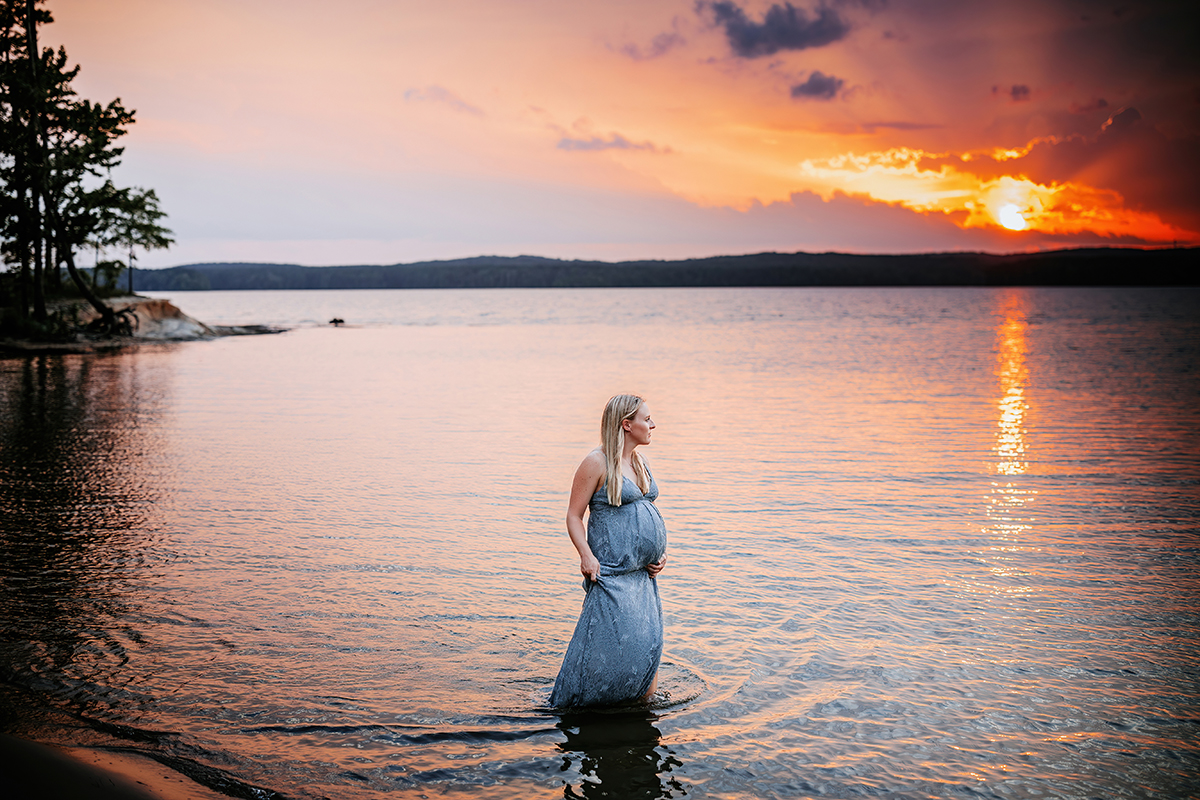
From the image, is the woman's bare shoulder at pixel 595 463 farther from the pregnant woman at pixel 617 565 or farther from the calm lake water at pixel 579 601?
the calm lake water at pixel 579 601

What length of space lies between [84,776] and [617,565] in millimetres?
3289

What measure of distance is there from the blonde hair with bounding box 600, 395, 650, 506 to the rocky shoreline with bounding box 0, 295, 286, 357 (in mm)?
41460

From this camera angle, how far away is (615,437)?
19.0 feet

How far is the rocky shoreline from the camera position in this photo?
4097cm

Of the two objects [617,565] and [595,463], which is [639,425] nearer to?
[595,463]

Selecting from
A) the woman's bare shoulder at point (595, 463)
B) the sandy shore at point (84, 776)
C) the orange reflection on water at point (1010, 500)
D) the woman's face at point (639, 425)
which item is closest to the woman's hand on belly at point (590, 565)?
the woman's bare shoulder at point (595, 463)

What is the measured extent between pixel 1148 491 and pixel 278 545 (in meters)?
12.5

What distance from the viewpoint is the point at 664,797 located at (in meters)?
5.24

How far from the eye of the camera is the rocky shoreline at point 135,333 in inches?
1613

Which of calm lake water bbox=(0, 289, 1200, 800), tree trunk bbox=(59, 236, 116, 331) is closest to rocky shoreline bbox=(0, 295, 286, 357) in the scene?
tree trunk bbox=(59, 236, 116, 331)

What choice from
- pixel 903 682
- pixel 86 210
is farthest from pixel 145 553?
pixel 86 210

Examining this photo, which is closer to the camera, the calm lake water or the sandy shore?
the sandy shore

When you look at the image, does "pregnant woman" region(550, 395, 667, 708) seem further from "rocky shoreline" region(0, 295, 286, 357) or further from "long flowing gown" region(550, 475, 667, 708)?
"rocky shoreline" region(0, 295, 286, 357)

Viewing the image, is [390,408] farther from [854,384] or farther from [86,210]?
[86,210]
